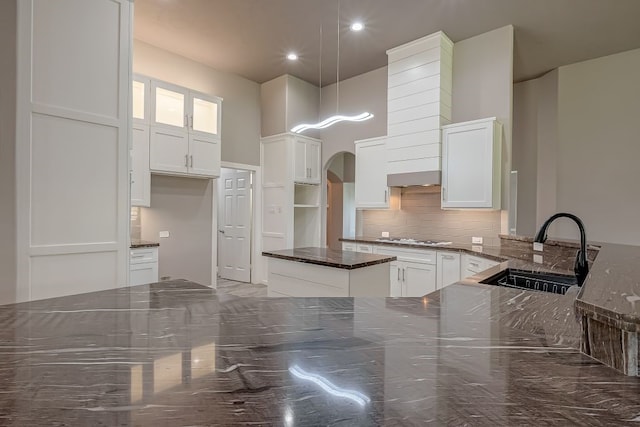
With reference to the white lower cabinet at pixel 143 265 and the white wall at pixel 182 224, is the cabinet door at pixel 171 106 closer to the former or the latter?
the white wall at pixel 182 224

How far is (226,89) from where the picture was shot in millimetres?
5637

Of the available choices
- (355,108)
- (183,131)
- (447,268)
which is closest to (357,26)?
(355,108)

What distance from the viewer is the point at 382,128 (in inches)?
214

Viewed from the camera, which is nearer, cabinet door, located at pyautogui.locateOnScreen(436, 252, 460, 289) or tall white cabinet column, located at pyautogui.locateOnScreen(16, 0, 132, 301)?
tall white cabinet column, located at pyautogui.locateOnScreen(16, 0, 132, 301)

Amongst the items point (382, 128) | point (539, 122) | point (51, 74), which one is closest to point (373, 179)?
point (382, 128)

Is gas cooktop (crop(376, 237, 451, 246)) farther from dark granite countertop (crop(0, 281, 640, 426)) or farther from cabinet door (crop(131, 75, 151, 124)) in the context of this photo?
cabinet door (crop(131, 75, 151, 124))

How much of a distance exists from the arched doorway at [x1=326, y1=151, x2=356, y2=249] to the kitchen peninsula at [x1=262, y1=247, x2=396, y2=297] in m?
4.44

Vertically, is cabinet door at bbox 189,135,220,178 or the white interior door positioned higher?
cabinet door at bbox 189,135,220,178

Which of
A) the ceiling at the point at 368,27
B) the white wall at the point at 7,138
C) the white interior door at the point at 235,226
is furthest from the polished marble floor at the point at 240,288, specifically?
the ceiling at the point at 368,27

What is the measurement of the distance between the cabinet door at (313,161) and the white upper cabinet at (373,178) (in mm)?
981

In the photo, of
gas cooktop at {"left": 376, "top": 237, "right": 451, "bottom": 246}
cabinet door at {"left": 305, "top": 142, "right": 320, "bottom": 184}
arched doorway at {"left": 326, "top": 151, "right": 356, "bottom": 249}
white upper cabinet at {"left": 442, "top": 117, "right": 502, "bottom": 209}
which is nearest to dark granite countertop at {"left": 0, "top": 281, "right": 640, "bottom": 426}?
white upper cabinet at {"left": 442, "top": 117, "right": 502, "bottom": 209}

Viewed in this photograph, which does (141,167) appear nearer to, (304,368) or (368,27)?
(368,27)

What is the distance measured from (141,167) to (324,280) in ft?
9.59

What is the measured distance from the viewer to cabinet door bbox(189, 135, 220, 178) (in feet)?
15.7
